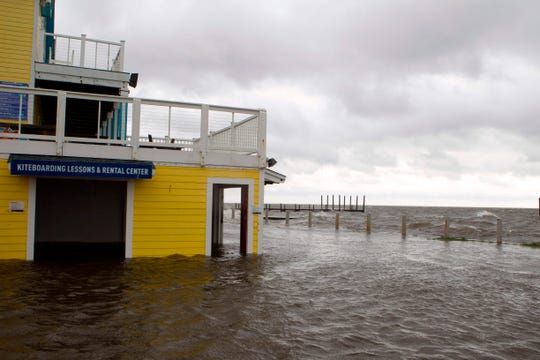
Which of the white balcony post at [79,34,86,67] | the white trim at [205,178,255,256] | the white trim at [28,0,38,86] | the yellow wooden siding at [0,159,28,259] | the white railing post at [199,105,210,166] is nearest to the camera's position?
the yellow wooden siding at [0,159,28,259]

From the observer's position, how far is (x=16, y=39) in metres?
13.8

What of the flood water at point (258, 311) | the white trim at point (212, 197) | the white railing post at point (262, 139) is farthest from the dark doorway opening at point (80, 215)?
the white railing post at point (262, 139)

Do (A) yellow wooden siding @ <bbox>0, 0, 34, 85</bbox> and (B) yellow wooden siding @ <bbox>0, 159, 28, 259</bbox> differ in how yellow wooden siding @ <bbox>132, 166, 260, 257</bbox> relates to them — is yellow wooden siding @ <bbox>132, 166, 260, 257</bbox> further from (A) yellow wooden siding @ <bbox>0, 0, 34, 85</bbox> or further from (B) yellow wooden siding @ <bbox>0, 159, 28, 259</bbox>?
(A) yellow wooden siding @ <bbox>0, 0, 34, 85</bbox>

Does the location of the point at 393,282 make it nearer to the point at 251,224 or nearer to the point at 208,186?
the point at 251,224

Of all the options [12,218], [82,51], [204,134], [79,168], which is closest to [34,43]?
[82,51]

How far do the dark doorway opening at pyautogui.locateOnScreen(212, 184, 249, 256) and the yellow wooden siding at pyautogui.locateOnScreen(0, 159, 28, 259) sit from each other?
512 centimetres

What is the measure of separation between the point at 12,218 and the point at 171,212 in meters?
3.74

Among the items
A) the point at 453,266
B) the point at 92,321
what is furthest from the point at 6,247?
the point at 453,266

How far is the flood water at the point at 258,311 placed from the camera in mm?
5270

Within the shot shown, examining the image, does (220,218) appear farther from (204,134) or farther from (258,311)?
(258,311)

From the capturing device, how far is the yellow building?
10.6 meters

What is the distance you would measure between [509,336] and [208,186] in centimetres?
798

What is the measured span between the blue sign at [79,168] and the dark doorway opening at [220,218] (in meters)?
3.01

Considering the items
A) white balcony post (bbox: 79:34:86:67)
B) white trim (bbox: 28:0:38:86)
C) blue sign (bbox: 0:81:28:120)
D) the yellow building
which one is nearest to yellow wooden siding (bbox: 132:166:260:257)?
the yellow building
